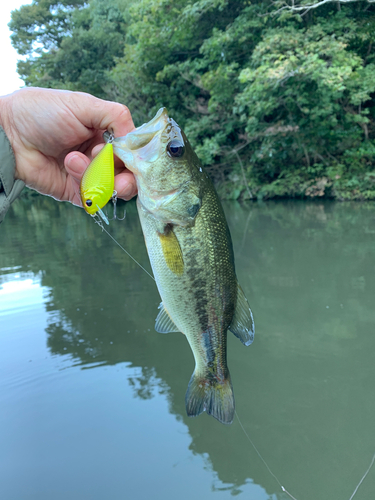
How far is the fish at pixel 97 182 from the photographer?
156cm

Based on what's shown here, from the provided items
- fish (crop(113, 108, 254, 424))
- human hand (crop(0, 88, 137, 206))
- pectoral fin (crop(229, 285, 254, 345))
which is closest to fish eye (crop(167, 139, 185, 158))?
fish (crop(113, 108, 254, 424))

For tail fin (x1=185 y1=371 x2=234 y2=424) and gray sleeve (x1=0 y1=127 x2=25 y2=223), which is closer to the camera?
tail fin (x1=185 y1=371 x2=234 y2=424)

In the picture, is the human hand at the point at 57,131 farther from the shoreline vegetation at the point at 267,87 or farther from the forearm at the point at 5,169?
the shoreline vegetation at the point at 267,87

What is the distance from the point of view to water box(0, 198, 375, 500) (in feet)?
8.02

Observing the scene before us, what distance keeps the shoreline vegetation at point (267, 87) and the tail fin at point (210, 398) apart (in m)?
13.4

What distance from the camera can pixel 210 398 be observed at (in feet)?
5.55

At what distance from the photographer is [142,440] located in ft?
8.99

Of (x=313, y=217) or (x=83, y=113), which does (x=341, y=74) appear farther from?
(x=83, y=113)

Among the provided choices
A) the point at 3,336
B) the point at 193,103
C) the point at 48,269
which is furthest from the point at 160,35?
the point at 3,336

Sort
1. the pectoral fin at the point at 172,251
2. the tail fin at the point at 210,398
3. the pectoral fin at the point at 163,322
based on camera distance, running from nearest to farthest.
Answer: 1. the pectoral fin at the point at 172,251
2. the tail fin at the point at 210,398
3. the pectoral fin at the point at 163,322

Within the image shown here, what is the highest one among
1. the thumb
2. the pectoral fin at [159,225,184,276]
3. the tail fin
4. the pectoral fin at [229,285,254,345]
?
the thumb

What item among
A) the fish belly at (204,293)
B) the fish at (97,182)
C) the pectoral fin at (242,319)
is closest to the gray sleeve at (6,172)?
the fish at (97,182)

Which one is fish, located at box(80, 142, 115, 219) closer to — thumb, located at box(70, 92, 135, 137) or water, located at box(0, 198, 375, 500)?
thumb, located at box(70, 92, 135, 137)

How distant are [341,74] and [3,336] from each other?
41.9 ft
